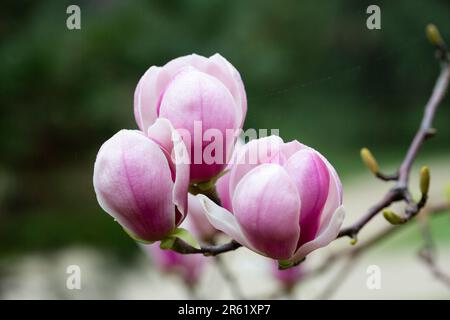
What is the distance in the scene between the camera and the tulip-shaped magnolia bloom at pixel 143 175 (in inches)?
7.5

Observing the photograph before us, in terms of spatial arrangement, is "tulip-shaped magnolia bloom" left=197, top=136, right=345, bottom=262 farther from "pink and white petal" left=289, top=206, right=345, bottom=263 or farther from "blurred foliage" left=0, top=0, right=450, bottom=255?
"blurred foliage" left=0, top=0, right=450, bottom=255

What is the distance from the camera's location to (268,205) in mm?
183

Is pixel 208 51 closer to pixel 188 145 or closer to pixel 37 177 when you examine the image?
pixel 37 177

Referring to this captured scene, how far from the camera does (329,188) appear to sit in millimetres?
193

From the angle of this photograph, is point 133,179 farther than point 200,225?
No

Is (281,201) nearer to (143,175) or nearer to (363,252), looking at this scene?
(143,175)

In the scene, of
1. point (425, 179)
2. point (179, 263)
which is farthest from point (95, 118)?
point (425, 179)

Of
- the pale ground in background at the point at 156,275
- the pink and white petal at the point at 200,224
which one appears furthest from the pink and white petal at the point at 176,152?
the pale ground in background at the point at 156,275

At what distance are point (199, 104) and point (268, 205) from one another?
4 centimetres

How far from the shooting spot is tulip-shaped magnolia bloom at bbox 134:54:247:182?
20 centimetres

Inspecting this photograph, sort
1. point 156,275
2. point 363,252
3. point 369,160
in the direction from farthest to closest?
Answer: 1. point 156,275
2. point 363,252
3. point 369,160

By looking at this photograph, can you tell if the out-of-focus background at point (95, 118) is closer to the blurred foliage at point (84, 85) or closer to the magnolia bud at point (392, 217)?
the blurred foliage at point (84, 85)

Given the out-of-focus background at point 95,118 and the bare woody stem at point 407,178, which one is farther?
the out-of-focus background at point 95,118

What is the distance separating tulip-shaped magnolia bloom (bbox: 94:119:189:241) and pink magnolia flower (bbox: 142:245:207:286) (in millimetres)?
226
